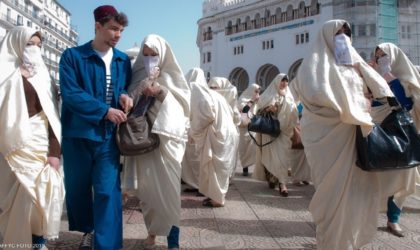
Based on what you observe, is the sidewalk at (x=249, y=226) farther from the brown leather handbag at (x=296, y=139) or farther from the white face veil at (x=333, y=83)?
the white face veil at (x=333, y=83)

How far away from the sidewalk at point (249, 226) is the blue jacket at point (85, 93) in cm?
117

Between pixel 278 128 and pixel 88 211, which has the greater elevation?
pixel 278 128

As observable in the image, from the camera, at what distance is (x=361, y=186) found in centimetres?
324

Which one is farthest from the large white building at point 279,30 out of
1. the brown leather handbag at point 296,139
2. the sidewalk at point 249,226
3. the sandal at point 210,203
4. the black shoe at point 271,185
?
the sandal at point 210,203

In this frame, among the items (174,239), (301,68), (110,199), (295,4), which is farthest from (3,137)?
(295,4)

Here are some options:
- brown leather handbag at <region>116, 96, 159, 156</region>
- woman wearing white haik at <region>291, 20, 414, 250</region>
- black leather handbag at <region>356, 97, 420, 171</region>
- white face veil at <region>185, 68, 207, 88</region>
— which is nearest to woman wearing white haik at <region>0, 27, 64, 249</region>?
brown leather handbag at <region>116, 96, 159, 156</region>

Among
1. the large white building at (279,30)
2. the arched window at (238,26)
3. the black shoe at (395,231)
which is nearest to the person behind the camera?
the black shoe at (395,231)

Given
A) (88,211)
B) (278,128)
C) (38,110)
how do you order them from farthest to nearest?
1. (278,128)
2. (88,211)
3. (38,110)

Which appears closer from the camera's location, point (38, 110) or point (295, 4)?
point (38, 110)

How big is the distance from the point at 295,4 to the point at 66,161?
37.6 m

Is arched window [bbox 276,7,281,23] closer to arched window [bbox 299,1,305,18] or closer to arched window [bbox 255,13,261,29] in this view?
arched window [bbox 255,13,261,29]

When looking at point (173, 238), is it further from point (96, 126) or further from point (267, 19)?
point (267, 19)

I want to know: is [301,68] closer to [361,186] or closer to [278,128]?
[361,186]

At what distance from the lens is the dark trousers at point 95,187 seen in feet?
10.1
